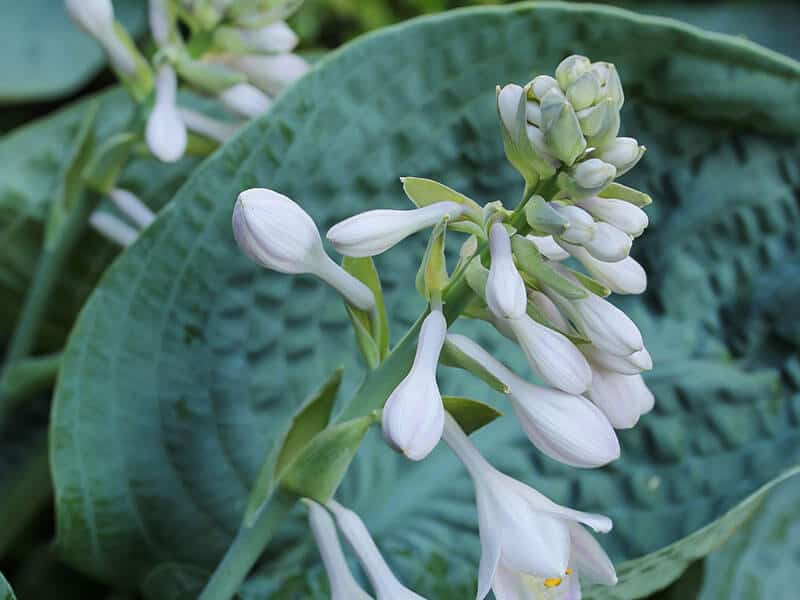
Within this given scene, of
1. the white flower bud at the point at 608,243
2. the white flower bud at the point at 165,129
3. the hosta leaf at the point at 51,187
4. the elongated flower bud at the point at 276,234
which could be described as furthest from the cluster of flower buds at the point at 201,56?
the white flower bud at the point at 608,243

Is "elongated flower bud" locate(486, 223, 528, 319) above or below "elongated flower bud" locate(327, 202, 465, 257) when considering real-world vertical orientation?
below

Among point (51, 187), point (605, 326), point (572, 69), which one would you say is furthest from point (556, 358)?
point (51, 187)

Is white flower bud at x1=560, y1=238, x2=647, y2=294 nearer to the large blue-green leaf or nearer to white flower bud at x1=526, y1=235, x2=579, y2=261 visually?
white flower bud at x1=526, y1=235, x2=579, y2=261

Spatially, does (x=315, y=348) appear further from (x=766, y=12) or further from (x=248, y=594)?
(x=766, y=12)

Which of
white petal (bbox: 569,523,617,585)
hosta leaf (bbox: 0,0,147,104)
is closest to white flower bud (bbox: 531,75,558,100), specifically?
white petal (bbox: 569,523,617,585)

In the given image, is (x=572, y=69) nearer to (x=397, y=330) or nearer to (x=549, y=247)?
(x=549, y=247)

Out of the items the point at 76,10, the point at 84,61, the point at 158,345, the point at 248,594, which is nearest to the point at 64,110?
the point at 84,61
